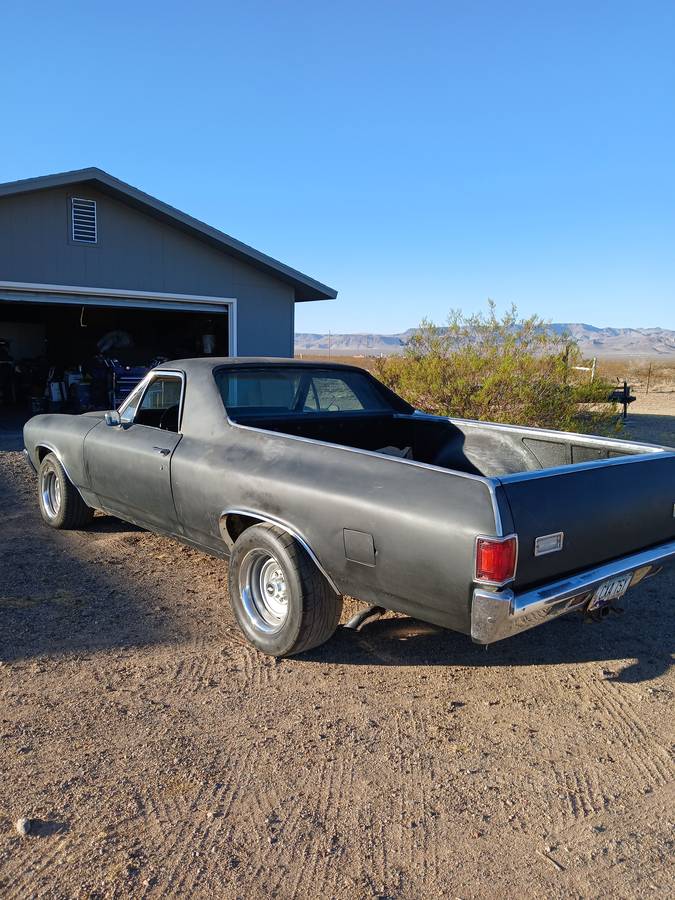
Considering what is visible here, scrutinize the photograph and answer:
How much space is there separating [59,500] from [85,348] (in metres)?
15.1

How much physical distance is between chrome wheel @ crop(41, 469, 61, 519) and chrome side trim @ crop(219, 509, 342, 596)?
2.75 meters

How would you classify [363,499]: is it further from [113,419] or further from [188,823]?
[113,419]

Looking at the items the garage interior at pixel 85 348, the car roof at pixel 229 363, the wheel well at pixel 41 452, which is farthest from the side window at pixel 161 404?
the garage interior at pixel 85 348

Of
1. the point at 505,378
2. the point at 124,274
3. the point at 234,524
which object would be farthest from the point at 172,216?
the point at 234,524

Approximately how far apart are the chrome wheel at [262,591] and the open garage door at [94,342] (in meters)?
9.36

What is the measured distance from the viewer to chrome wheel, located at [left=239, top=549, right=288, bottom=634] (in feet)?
12.8

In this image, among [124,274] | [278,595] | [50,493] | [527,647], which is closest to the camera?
[278,595]

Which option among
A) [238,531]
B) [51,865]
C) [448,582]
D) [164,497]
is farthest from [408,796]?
[164,497]

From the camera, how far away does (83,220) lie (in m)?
11.9

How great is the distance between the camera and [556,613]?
10.5ft

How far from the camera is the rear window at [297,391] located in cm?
477

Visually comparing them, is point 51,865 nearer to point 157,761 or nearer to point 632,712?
point 157,761

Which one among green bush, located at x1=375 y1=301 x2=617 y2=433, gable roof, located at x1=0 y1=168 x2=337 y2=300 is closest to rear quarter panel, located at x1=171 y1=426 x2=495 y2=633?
green bush, located at x1=375 y1=301 x2=617 y2=433

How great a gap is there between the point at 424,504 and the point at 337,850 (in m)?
1.39
